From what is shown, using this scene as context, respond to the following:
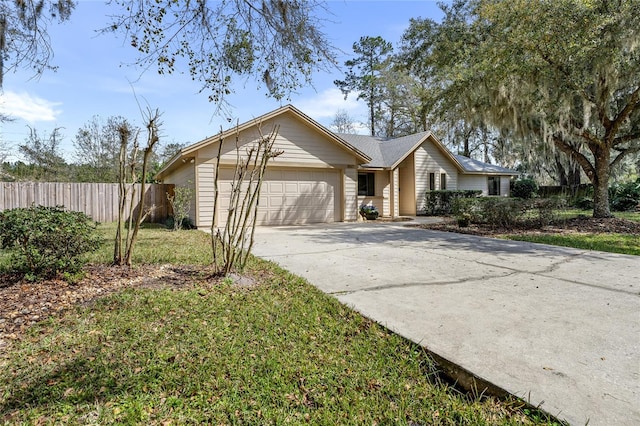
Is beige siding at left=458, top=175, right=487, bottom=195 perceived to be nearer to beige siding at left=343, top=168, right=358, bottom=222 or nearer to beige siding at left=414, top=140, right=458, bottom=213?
beige siding at left=414, top=140, right=458, bottom=213

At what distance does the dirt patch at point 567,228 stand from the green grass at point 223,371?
817 cm

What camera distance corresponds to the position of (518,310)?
3631 millimetres

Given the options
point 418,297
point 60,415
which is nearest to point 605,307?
point 418,297

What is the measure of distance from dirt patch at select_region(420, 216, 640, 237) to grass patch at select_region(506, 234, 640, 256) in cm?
71

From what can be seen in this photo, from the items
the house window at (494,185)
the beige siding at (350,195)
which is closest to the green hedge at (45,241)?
the beige siding at (350,195)

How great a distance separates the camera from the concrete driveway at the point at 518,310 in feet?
7.48

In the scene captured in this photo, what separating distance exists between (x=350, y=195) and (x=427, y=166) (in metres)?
5.51

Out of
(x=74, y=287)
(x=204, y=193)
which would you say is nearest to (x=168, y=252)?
(x=74, y=287)

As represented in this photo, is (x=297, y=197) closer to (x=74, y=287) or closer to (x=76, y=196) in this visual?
(x=76, y=196)

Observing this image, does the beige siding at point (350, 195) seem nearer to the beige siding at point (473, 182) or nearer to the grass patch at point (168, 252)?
the grass patch at point (168, 252)

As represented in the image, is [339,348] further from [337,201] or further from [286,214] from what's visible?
[337,201]

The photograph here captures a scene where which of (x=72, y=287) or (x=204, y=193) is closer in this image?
(x=72, y=287)

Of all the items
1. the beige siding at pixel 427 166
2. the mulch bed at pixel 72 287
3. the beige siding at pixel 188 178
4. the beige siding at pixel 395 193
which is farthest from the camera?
the beige siding at pixel 427 166

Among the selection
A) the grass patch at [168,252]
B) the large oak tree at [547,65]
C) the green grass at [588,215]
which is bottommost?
the grass patch at [168,252]
